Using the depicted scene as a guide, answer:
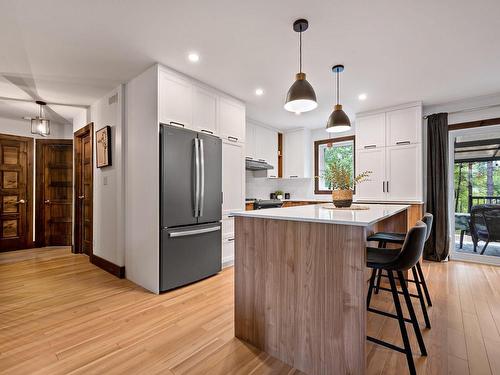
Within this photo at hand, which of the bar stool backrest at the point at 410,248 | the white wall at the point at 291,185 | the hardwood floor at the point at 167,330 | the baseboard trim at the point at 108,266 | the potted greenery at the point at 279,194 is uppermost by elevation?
the white wall at the point at 291,185

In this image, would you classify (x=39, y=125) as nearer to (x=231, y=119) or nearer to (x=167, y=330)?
(x=231, y=119)

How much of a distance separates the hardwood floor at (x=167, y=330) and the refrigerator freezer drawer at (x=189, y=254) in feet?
0.41

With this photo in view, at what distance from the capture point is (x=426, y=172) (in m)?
4.25

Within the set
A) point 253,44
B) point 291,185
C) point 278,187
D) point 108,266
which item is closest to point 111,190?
point 108,266

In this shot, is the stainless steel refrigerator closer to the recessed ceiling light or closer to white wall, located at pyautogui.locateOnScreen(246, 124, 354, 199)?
the recessed ceiling light

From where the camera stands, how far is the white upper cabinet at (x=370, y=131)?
4.41 metres

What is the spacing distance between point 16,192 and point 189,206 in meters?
4.13

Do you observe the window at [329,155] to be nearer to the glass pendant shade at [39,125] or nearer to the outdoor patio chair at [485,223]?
the outdoor patio chair at [485,223]

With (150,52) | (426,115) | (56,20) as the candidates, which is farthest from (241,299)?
(426,115)

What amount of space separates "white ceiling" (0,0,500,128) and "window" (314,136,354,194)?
1815 mm

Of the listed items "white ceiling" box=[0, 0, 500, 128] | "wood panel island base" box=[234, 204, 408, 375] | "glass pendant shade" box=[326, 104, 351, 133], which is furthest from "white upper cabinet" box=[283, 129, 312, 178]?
"wood panel island base" box=[234, 204, 408, 375]

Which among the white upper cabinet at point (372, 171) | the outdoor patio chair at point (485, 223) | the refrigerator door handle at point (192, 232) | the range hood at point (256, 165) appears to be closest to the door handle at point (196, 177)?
the refrigerator door handle at point (192, 232)

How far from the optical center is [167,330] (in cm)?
208

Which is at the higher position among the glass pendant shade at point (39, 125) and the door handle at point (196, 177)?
the glass pendant shade at point (39, 125)
